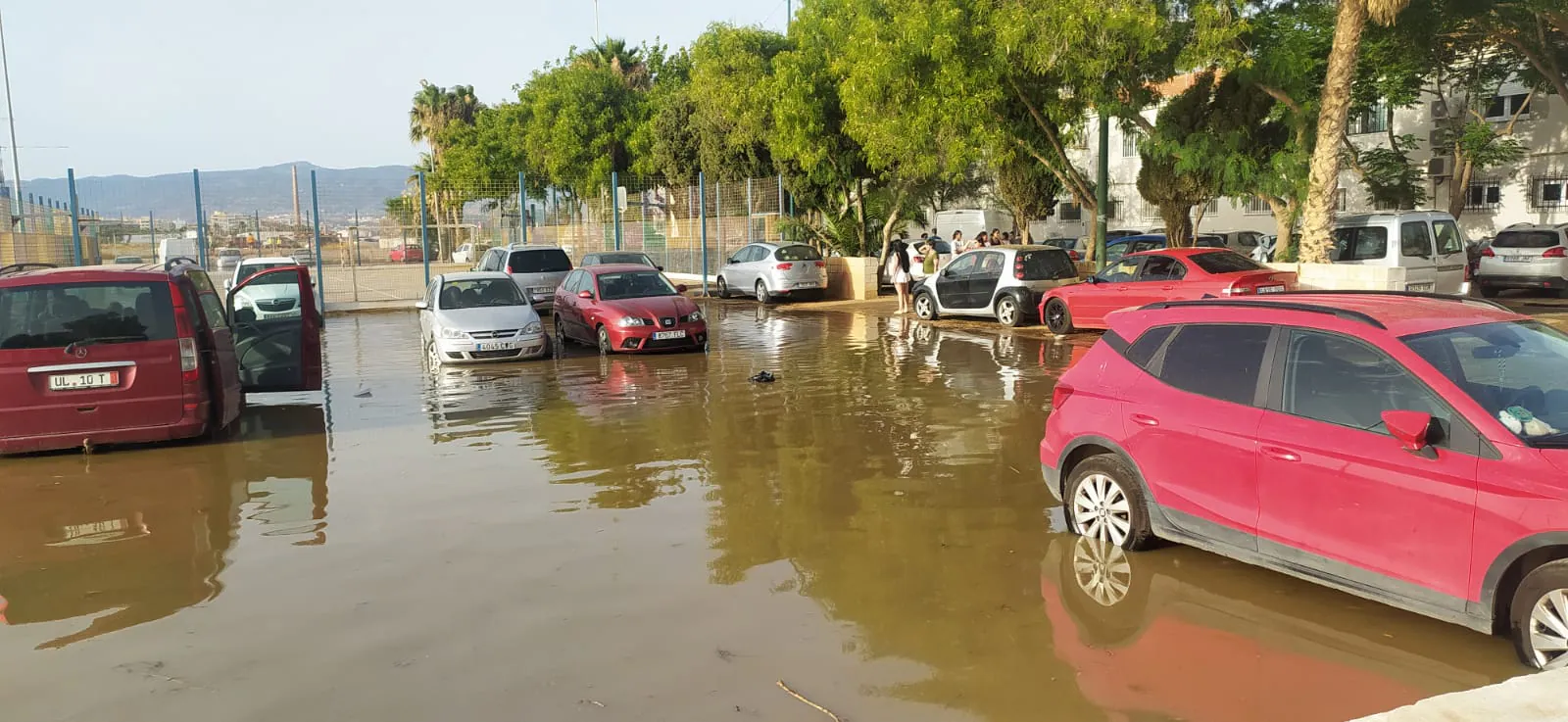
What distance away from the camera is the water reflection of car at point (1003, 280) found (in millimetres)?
19250

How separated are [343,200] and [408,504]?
2240cm

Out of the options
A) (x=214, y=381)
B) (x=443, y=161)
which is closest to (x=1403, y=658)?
(x=214, y=381)

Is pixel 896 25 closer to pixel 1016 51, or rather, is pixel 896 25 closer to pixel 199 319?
pixel 1016 51

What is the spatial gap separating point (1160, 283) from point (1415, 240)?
4195 millimetres

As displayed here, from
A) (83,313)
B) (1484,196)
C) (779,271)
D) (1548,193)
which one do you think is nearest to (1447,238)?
(779,271)

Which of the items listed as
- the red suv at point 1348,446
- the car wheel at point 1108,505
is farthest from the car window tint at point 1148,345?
the car wheel at point 1108,505

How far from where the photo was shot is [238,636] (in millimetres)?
5332

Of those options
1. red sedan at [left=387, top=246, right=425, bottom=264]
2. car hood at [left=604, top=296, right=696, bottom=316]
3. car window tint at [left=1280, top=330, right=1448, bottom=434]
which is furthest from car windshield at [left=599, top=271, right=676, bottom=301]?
red sedan at [left=387, top=246, right=425, bottom=264]

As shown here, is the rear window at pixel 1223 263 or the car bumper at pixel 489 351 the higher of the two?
the rear window at pixel 1223 263

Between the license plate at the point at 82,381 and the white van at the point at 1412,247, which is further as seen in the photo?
the white van at the point at 1412,247

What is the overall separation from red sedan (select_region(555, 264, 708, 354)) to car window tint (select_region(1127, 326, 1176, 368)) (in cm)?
1081

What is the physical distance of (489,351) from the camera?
1559cm

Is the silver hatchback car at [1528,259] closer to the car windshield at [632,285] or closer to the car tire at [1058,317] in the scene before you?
the car tire at [1058,317]

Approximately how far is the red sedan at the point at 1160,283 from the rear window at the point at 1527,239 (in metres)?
9.61
